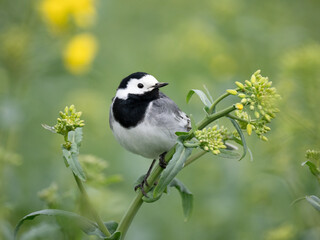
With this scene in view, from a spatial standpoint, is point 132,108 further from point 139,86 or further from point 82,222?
point 82,222

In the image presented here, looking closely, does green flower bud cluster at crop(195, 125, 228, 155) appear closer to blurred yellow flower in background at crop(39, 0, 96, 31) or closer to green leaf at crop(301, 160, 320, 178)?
green leaf at crop(301, 160, 320, 178)

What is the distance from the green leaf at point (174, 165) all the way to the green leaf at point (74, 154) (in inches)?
13.7

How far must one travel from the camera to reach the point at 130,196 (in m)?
5.48

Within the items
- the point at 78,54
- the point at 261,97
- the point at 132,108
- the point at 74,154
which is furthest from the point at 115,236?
the point at 78,54

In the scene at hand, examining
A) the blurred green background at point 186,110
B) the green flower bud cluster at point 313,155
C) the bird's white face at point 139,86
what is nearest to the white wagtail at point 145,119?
the bird's white face at point 139,86

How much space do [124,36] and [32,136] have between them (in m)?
3.56

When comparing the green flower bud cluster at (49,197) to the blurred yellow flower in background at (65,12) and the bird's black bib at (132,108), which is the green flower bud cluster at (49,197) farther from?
the blurred yellow flower in background at (65,12)

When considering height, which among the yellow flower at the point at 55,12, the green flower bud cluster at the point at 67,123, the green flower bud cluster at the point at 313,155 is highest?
the yellow flower at the point at 55,12

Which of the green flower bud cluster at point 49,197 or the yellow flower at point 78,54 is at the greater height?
the yellow flower at point 78,54

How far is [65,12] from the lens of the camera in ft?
15.2

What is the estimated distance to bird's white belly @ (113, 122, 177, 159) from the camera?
3.31 meters

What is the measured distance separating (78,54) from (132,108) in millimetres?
1248

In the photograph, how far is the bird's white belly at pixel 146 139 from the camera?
10.9 feet

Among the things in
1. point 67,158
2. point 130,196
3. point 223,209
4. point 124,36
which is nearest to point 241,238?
point 223,209
